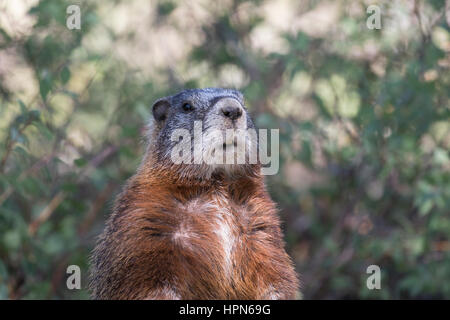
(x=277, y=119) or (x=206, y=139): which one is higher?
(x=277, y=119)

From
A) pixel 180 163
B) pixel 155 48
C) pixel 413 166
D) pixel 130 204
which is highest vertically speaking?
pixel 155 48

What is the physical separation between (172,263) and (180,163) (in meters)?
0.76

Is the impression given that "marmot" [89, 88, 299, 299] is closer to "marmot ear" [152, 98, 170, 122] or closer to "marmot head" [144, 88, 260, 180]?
"marmot head" [144, 88, 260, 180]

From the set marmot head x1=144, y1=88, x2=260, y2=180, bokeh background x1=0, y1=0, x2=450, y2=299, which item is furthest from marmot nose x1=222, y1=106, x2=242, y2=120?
bokeh background x1=0, y1=0, x2=450, y2=299

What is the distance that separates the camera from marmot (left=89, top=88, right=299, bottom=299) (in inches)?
145

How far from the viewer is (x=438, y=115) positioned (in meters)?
5.87

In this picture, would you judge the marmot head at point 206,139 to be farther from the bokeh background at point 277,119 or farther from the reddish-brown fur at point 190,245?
the bokeh background at point 277,119

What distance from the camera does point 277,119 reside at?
6.83 meters

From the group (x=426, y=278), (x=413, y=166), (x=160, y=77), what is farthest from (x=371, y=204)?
(x=160, y=77)

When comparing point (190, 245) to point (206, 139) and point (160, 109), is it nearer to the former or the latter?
point (206, 139)

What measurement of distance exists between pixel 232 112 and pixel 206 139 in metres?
0.26

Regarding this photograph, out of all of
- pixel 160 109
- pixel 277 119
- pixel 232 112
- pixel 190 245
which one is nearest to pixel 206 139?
pixel 232 112
